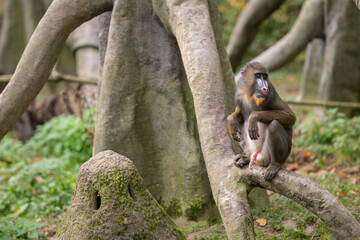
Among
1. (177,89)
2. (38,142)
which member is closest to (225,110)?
(177,89)

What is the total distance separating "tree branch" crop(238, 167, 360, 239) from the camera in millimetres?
2904

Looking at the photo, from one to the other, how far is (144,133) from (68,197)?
6.19ft

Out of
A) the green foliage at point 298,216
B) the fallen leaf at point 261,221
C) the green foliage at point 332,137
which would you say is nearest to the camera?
the green foliage at point 298,216

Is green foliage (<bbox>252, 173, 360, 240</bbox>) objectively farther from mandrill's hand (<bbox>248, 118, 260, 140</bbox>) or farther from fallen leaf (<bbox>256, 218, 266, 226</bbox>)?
mandrill's hand (<bbox>248, 118, 260, 140</bbox>)

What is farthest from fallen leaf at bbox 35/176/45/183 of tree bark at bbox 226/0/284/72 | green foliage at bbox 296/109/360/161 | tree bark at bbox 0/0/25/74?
tree bark at bbox 0/0/25/74

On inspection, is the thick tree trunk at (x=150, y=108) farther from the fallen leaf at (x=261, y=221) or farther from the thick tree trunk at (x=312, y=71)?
the thick tree trunk at (x=312, y=71)

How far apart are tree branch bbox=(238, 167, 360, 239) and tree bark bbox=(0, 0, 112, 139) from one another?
2.53m

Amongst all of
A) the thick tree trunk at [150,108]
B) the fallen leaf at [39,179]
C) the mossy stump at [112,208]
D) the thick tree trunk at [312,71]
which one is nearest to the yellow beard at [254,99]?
the thick tree trunk at [150,108]

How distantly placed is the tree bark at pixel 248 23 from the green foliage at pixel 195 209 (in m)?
5.60

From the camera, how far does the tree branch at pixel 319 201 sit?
114 inches

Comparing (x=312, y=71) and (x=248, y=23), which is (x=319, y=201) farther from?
(x=312, y=71)

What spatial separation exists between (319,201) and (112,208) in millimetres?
1486

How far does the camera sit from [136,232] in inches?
129

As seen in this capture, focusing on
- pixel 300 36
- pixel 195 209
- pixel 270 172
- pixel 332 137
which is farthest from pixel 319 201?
pixel 300 36
